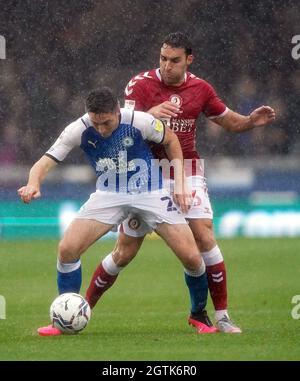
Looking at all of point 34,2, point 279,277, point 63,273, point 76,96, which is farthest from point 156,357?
point 34,2

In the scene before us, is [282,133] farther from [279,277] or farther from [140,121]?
[140,121]

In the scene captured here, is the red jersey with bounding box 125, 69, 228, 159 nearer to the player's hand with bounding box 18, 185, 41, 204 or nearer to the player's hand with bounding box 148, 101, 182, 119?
the player's hand with bounding box 148, 101, 182, 119

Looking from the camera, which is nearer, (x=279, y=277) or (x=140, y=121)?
(x=140, y=121)

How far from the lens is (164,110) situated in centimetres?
845

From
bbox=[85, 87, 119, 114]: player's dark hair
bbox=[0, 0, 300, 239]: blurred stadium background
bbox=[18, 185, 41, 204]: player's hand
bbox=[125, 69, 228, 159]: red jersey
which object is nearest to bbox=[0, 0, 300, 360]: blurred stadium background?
bbox=[0, 0, 300, 239]: blurred stadium background

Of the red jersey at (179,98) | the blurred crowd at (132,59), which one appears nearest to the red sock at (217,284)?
the red jersey at (179,98)

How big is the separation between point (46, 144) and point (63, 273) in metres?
9.88

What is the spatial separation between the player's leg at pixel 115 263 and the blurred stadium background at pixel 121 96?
10.2 ft

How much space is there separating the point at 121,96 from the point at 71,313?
33.1 feet

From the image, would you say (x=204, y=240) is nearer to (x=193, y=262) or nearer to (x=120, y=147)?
(x=193, y=262)

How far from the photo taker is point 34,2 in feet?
62.3

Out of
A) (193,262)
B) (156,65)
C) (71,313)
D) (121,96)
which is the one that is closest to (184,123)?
(193,262)

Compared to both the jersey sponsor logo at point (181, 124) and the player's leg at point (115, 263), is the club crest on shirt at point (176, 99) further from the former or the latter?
the player's leg at point (115, 263)

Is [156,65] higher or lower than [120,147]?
higher
